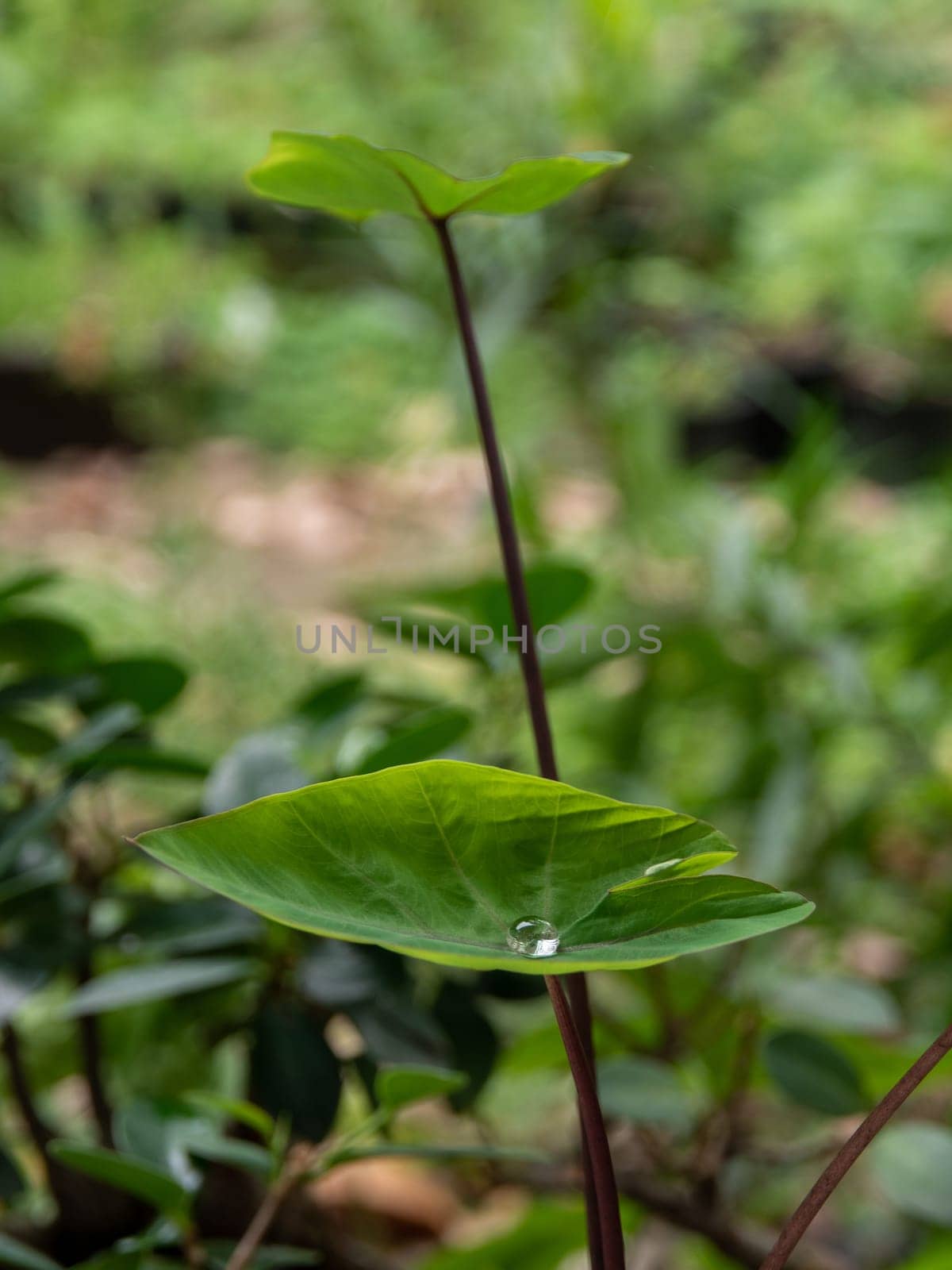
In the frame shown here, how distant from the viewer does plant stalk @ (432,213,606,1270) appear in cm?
18

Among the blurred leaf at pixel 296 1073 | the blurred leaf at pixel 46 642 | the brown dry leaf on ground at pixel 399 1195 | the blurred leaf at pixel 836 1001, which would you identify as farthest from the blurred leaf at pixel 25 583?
the brown dry leaf on ground at pixel 399 1195

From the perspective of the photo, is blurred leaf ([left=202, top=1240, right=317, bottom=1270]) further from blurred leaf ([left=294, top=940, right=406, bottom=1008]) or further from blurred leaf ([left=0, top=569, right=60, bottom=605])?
blurred leaf ([left=0, top=569, right=60, bottom=605])

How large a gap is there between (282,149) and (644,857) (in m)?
0.13

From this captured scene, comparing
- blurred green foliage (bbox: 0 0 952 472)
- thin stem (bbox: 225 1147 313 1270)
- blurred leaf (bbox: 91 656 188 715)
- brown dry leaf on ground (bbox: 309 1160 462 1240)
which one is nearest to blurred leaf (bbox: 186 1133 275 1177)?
thin stem (bbox: 225 1147 313 1270)

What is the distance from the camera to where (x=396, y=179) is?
A: 19cm

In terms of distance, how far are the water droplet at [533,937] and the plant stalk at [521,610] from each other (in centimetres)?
4

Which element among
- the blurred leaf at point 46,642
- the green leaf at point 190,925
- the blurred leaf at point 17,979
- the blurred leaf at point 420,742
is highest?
the blurred leaf at point 46,642

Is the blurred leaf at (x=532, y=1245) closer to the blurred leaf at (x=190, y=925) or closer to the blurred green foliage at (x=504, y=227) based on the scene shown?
the blurred leaf at (x=190, y=925)

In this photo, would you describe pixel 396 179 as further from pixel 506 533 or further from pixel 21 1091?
pixel 21 1091

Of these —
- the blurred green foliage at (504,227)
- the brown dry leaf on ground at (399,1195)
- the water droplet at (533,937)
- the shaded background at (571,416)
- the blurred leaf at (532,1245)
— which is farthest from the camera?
the blurred green foliage at (504,227)

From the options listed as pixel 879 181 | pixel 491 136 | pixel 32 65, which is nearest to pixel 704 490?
pixel 491 136

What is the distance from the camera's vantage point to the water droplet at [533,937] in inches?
5.3

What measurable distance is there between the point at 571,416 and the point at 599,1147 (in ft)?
2.92

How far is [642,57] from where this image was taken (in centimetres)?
86
